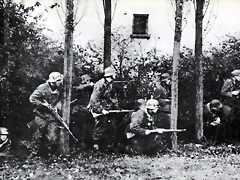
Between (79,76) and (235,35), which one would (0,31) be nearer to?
(79,76)

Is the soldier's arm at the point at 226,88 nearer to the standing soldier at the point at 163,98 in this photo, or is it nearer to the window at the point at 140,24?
the standing soldier at the point at 163,98

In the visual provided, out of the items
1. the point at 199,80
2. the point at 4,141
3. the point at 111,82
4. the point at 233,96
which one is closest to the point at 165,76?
the point at 199,80

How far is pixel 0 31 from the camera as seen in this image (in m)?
5.19

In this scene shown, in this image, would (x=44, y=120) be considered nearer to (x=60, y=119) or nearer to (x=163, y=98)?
(x=60, y=119)

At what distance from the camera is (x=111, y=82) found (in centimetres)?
522

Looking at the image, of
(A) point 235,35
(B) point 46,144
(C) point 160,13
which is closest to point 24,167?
(B) point 46,144

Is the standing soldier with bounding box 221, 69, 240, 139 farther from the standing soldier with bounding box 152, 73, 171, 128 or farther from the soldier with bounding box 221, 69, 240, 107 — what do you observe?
the standing soldier with bounding box 152, 73, 171, 128

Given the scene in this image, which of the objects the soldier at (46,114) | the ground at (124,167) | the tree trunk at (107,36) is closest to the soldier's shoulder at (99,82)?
the tree trunk at (107,36)

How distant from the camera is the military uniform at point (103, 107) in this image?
521cm

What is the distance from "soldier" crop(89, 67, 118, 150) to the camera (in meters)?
5.20

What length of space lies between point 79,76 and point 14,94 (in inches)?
29.8

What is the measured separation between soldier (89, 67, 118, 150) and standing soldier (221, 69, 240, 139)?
4.27 ft

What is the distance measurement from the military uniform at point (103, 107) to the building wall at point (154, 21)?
0.52 m

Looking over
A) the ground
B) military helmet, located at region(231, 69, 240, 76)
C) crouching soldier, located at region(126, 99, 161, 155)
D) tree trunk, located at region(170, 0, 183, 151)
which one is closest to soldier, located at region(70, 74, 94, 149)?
the ground
